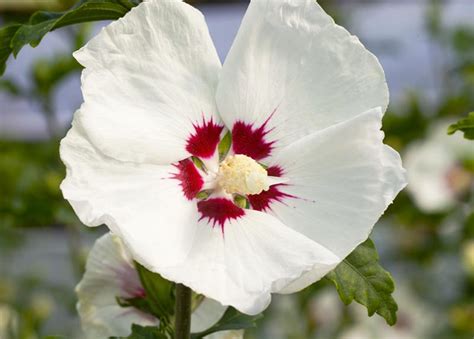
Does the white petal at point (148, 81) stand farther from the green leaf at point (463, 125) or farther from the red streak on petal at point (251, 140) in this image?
the green leaf at point (463, 125)

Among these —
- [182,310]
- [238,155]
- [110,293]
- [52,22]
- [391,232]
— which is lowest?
[391,232]

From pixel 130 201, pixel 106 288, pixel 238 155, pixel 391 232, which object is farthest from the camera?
pixel 391 232


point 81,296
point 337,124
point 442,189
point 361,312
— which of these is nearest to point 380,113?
point 337,124

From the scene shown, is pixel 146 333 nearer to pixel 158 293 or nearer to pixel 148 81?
pixel 158 293

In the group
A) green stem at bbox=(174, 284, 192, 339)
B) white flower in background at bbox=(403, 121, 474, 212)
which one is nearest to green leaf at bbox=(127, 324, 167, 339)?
green stem at bbox=(174, 284, 192, 339)

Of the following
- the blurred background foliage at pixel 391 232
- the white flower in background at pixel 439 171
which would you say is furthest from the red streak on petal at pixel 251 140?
the white flower in background at pixel 439 171

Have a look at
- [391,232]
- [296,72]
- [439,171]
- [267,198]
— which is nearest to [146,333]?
[267,198]

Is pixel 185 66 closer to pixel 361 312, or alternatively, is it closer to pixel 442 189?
pixel 361 312

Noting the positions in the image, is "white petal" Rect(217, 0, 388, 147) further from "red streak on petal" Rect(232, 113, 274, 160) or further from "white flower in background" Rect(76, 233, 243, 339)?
"white flower in background" Rect(76, 233, 243, 339)
